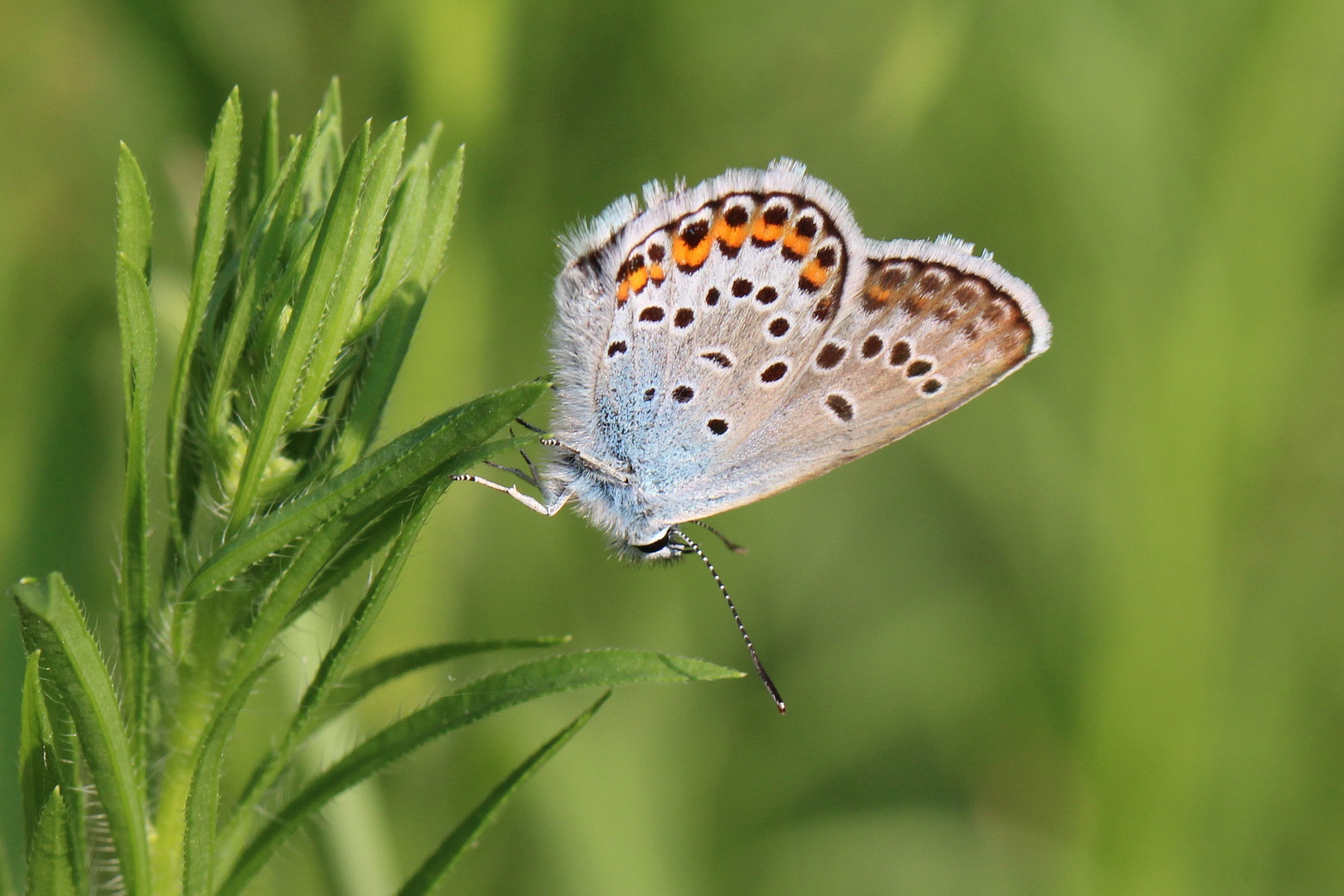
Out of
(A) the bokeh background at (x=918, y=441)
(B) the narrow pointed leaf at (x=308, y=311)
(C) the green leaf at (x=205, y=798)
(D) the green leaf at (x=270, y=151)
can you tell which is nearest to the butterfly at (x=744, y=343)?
(A) the bokeh background at (x=918, y=441)

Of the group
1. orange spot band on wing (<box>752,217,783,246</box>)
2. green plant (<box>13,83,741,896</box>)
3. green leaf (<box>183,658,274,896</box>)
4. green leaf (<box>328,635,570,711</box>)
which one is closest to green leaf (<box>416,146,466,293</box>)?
green plant (<box>13,83,741,896</box>)

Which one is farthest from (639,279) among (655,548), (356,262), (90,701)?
(90,701)

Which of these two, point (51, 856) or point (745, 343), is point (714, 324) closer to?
point (745, 343)

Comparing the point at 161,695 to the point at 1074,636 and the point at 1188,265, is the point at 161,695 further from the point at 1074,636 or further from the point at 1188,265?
the point at 1188,265

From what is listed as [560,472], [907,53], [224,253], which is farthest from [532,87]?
[224,253]

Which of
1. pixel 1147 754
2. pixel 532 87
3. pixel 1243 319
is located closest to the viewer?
pixel 1147 754

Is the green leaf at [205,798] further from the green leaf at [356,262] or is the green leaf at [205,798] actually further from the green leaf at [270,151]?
the green leaf at [270,151]
